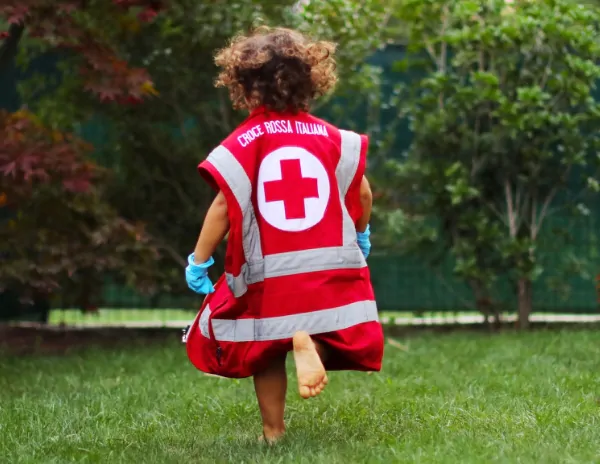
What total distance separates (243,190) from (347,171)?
0.39 meters

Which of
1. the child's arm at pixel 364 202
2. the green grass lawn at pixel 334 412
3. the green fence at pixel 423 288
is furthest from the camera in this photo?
the green fence at pixel 423 288

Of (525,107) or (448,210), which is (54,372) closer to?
(448,210)

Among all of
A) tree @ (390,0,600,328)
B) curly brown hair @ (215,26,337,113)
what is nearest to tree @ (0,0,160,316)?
tree @ (390,0,600,328)

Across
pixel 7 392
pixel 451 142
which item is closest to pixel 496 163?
pixel 451 142

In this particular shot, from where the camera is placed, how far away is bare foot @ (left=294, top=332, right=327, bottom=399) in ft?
10.2

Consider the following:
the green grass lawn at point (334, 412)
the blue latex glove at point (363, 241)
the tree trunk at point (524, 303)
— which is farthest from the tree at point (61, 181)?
the tree trunk at point (524, 303)

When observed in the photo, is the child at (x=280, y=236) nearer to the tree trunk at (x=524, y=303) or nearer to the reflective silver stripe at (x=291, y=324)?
the reflective silver stripe at (x=291, y=324)

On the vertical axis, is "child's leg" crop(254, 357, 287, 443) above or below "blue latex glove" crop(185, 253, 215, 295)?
below

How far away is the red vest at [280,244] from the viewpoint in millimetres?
3311

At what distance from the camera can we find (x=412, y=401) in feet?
14.0

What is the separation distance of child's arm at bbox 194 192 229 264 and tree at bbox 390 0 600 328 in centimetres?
399

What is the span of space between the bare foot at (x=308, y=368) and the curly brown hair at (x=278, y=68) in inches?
31.9

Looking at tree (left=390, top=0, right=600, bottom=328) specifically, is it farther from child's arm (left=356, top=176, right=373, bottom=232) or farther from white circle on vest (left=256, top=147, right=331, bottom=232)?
white circle on vest (left=256, top=147, right=331, bottom=232)

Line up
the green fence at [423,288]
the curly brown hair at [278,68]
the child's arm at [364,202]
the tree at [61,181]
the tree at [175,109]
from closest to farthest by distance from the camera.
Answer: the curly brown hair at [278,68] → the child's arm at [364,202] → the tree at [61,181] → the tree at [175,109] → the green fence at [423,288]
